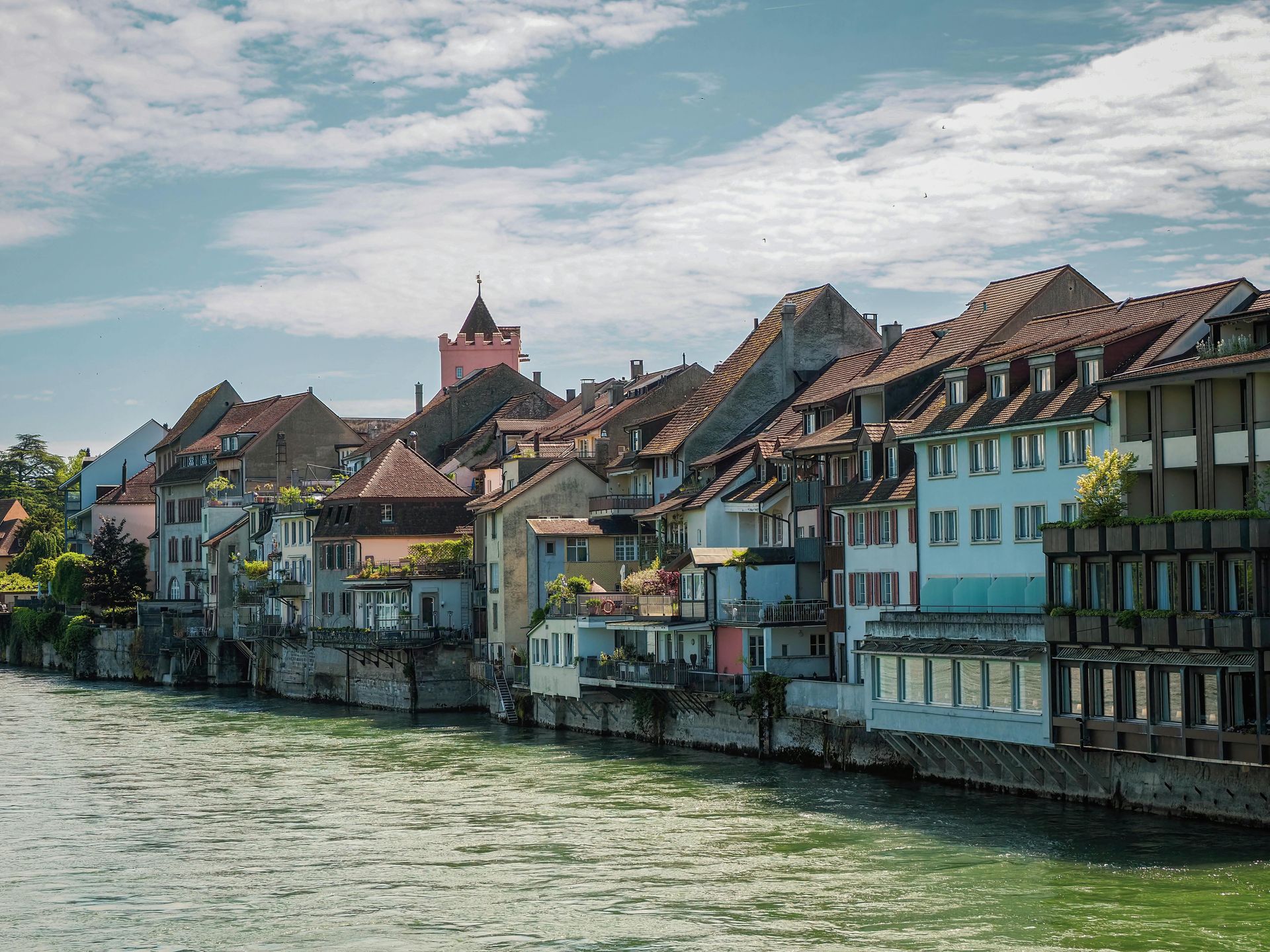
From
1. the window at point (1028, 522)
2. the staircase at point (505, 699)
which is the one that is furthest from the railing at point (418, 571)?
the window at point (1028, 522)

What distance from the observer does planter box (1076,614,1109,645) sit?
1901 inches

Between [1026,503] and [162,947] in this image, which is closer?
[162,947]

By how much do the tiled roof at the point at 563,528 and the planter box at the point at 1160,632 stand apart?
130 ft

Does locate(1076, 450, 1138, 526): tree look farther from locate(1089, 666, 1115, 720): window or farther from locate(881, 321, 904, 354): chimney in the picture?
locate(881, 321, 904, 354): chimney

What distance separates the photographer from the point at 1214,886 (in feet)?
125

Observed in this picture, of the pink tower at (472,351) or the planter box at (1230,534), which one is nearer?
the planter box at (1230,534)

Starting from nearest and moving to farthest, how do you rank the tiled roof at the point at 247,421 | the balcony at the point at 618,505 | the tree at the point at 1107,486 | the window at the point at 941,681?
the tree at the point at 1107,486
the window at the point at 941,681
the balcony at the point at 618,505
the tiled roof at the point at 247,421

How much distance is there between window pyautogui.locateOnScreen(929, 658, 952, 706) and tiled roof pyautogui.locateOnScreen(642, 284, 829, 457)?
29.8 m

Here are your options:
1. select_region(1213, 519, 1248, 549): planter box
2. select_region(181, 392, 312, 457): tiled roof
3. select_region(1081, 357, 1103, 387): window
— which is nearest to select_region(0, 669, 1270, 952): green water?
select_region(1213, 519, 1248, 549): planter box

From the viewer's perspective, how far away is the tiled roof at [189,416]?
465ft

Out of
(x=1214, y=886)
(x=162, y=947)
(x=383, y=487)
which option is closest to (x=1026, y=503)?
(x=1214, y=886)

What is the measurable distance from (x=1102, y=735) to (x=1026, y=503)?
10749 mm

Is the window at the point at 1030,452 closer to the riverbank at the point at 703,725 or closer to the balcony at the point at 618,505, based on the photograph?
the riverbank at the point at 703,725

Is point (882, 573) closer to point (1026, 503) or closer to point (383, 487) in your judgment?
point (1026, 503)
